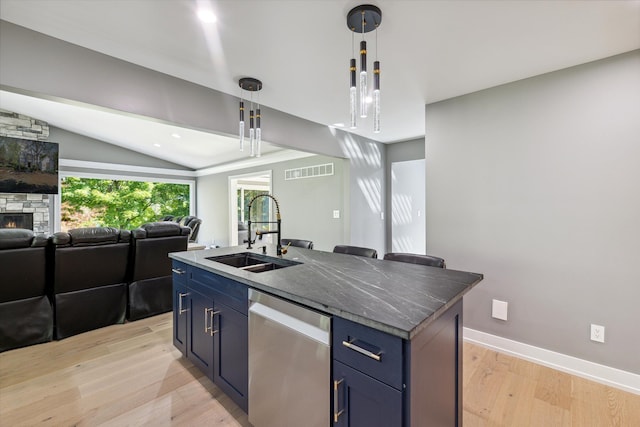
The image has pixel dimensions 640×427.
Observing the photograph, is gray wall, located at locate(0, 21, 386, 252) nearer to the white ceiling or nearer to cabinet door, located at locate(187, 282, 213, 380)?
the white ceiling

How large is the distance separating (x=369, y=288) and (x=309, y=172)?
12.3ft

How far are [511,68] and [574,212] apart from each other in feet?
4.18

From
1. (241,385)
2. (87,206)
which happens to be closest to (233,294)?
(241,385)

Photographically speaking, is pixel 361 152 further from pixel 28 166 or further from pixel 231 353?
pixel 28 166

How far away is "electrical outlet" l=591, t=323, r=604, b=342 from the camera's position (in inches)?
81.5

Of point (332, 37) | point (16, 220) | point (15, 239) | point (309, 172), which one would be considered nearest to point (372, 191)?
point (309, 172)

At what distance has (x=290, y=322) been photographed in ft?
4.29

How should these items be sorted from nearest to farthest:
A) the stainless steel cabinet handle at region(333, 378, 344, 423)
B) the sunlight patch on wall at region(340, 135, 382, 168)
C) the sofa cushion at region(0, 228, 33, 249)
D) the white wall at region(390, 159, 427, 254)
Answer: the stainless steel cabinet handle at region(333, 378, 344, 423) → the sofa cushion at region(0, 228, 33, 249) → the sunlight patch on wall at region(340, 135, 382, 168) → the white wall at region(390, 159, 427, 254)

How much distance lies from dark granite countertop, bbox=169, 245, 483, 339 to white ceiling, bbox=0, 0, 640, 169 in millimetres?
1562

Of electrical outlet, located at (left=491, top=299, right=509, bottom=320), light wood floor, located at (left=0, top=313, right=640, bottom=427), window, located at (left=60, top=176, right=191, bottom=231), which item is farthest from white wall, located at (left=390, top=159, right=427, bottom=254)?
window, located at (left=60, top=176, right=191, bottom=231)

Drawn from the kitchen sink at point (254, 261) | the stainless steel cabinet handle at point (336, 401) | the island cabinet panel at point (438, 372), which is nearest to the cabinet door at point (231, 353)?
the kitchen sink at point (254, 261)

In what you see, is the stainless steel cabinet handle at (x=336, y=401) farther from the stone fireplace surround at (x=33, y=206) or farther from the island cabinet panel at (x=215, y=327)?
the stone fireplace surround at (x=33, y=206)

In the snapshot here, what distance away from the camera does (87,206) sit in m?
8.12

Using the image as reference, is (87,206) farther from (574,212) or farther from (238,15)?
(574,212)
